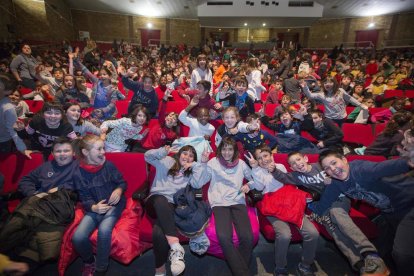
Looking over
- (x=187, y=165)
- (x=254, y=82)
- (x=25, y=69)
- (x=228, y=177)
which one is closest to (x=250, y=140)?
(x=228, y=177)

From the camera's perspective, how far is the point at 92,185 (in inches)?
78.2

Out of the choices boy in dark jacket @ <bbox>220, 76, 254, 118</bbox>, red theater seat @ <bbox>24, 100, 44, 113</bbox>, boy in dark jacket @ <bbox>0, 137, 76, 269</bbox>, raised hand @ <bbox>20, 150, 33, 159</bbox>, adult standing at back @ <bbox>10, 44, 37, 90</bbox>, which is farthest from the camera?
adult standing at back @ <bbox>10, 44, 37, 90</bbox>

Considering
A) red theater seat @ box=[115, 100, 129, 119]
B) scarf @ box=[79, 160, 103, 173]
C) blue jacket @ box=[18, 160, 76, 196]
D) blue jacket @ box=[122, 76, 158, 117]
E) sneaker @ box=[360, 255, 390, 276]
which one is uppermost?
blue jacket @ box=[122, 76, 158, 117]

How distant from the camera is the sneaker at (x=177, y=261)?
1673 mm

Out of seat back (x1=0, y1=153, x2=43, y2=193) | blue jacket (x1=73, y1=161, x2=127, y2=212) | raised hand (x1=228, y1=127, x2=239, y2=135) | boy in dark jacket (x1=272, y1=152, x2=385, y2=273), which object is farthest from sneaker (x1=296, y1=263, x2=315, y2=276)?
seat back (x1=0, y1=153, x2=43, y2=193)

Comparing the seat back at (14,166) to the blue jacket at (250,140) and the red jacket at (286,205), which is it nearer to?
the blue jacket at (250,140)

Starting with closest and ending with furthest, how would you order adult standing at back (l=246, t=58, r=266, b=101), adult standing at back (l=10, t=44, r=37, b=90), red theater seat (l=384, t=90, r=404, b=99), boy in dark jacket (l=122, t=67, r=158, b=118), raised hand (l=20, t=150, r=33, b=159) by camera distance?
raised hand (l=20, t=150, r=33, b=159)
boy in dark jacket (l=122, t=67, r=158, b=118)
adult standing at back (l=246, t=58, r=266, b=101)
adult standing at back (l=10, t=44, r=37, b=90)
red theater seat (l=384, t=90, r=404, b=99)

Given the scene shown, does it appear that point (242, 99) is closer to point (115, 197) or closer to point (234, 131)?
point (234, 131)

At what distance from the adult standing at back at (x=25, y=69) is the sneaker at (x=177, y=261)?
519cm

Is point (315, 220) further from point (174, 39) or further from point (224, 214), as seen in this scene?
point (174, 39)

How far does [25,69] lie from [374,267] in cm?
656

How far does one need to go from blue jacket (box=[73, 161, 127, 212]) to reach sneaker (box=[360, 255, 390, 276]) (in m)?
2.11

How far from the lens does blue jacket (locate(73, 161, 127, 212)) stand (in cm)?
199

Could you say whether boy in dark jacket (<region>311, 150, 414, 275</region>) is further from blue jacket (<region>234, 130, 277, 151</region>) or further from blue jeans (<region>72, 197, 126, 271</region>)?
blue jeans (<region>72, 197, 126, 271</region>)
